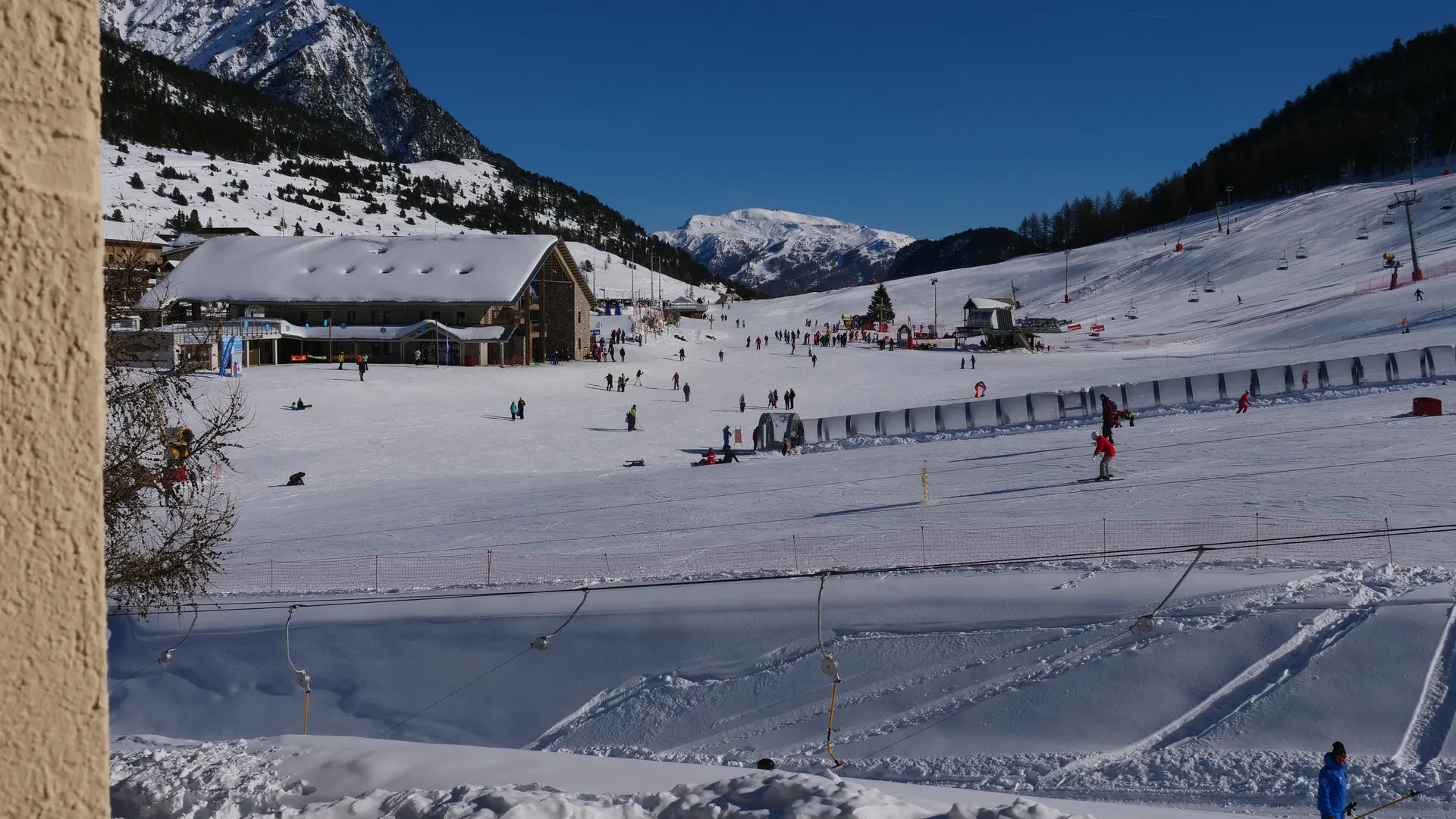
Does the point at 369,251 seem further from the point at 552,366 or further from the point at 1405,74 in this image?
the point at 1405,74

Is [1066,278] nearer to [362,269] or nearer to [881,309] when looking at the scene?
[881,309]

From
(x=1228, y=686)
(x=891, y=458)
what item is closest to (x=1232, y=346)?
(x=891, y=458)

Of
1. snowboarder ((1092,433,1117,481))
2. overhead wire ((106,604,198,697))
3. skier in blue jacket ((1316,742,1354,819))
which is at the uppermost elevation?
snowboarder ((1092,433,1117,481))

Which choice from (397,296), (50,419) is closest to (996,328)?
(397,296)

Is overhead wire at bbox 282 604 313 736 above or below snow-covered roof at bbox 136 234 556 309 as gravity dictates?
below

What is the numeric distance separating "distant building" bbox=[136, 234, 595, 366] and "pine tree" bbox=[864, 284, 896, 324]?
41900mm

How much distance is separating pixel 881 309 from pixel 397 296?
179 feet

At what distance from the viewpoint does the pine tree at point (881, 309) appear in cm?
9881

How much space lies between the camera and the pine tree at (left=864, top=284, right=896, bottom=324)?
3890 inches

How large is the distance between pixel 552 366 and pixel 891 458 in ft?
104

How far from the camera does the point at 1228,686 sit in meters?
10.4

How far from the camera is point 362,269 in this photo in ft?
200

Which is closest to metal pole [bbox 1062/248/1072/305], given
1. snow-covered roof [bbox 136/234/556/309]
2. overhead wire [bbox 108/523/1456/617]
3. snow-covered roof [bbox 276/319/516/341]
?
snow-covered roof [bbox 136/234/556/309]

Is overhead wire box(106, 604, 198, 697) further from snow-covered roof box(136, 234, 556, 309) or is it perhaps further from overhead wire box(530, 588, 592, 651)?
snow-covered roof box(136, 234, 556, 309)
